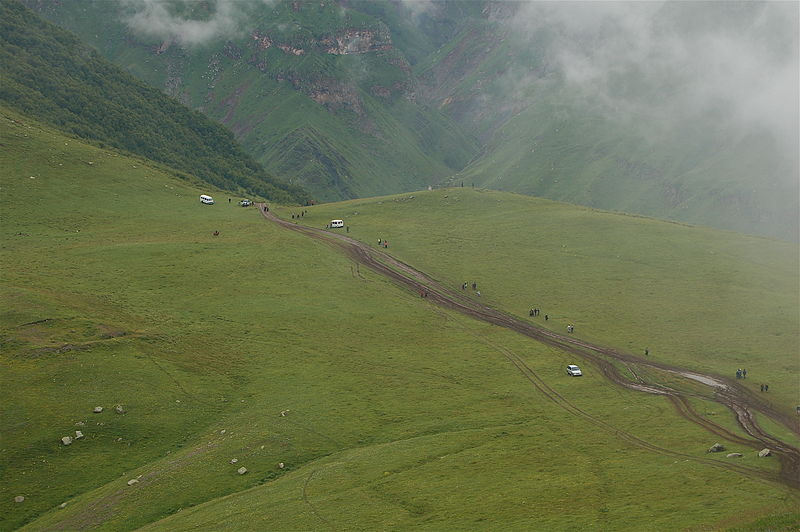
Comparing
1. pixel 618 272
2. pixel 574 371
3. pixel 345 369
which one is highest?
pixel 618 272

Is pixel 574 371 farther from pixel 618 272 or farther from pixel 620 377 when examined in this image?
pixel 618 272

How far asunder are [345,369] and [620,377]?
35.2 meters

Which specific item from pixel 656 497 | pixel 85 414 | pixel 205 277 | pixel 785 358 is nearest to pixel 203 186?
pixel 205 277

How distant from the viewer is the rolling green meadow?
58750mm

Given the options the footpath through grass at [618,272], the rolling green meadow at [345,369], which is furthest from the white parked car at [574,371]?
the footpath through grass at [618,272]

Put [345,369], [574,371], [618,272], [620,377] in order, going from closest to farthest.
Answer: [345,369] → [574,371] → [620,377] → [618,272]

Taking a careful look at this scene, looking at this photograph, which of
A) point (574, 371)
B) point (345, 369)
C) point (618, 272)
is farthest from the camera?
Answer: point (618, 272)

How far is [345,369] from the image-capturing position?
296 feet

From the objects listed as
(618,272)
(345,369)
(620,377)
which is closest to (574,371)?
(620,377)

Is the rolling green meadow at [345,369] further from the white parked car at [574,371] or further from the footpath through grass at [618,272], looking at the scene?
the white parked car at [574,371]

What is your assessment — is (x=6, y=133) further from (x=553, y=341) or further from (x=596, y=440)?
(x=596, y=440)

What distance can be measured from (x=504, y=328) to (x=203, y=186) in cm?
11562

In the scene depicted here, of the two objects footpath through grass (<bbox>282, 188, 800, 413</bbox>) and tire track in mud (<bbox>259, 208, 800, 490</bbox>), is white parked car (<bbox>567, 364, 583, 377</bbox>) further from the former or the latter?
footpath through grass (<bbox>282, 188, 800, 413</bbox>)

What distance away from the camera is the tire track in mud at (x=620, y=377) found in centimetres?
6688
